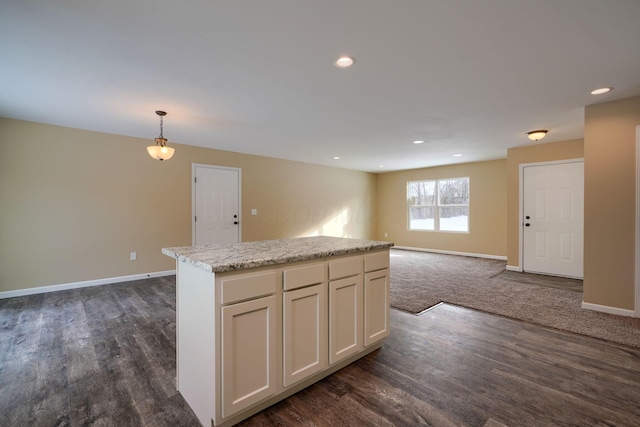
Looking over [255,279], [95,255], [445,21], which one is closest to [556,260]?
[445,21]

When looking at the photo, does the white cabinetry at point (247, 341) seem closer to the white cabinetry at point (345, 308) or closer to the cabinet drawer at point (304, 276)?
the cabinet drawer at point (304, 276)

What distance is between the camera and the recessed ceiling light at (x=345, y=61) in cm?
225

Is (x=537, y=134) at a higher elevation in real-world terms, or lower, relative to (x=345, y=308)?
higher

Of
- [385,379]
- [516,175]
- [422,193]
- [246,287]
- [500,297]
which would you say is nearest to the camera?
[246,287]

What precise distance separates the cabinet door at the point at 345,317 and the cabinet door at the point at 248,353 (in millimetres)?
488

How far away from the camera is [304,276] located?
1840mm

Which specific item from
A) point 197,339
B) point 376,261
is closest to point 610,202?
point 376,261

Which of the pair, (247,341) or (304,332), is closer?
(247,341)

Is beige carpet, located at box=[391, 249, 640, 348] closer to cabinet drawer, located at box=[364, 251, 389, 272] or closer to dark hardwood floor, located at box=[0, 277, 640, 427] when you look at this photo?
dark hardwood floor, located at box=[0, 277, 640, 427]

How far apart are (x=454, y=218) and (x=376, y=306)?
593 centimetres

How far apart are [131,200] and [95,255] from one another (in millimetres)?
979

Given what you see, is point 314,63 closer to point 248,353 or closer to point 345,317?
point 345,317

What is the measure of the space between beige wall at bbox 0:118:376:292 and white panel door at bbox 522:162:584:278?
5.43 meters

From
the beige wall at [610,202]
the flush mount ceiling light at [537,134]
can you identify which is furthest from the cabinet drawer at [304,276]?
the flush mount ceiling light at [537,134]
